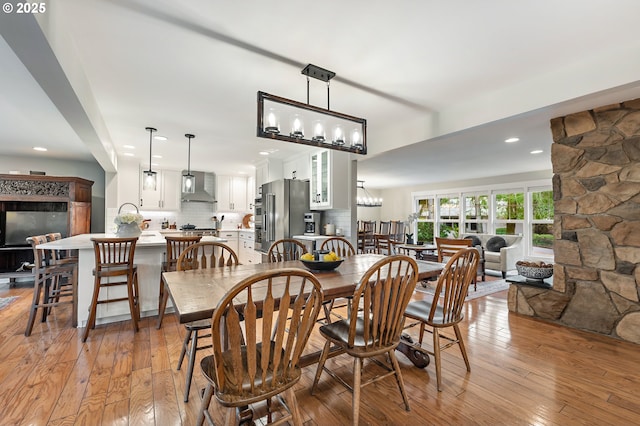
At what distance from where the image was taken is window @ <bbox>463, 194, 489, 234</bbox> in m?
7.93

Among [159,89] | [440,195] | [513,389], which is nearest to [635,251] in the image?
[513,389]

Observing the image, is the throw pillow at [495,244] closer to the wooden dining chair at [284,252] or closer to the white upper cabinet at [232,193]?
the wooden dining chair at [284,252]

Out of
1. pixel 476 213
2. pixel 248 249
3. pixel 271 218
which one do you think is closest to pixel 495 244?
pixel 476 213

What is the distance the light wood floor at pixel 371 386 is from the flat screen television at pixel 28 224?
328 cm

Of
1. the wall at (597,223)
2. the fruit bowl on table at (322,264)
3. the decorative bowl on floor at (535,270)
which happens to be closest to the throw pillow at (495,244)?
the decorative bowl on floor at (535,270)

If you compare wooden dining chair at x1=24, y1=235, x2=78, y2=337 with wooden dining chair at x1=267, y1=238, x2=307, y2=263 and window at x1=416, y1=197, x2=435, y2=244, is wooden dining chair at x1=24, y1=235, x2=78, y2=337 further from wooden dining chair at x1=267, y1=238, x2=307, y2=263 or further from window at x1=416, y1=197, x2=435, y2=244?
window at x1=416, y1=197, x2=435, y2=244

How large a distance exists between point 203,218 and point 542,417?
7.18m

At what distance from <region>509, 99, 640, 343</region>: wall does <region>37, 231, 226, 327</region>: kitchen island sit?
4394mm

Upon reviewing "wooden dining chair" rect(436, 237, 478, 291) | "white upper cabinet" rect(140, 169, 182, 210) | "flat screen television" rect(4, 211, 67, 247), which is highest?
"white upper cabinet" rect(140, 169, 182, 210)

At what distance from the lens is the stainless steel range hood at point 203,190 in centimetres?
684

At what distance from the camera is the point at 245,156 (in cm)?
568

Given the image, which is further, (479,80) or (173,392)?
(479,80)

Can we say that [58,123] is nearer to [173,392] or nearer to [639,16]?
[173,392]

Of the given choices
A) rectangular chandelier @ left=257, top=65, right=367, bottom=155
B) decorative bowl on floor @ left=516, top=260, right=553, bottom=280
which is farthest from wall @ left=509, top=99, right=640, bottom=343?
rectangular chandelier @ left=257, top=65, right=367, bottom=155
